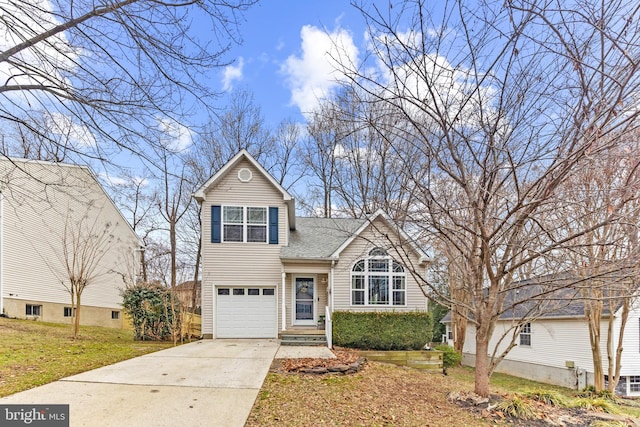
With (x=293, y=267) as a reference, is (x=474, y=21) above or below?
above

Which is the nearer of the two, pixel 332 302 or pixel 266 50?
pixel 266 50

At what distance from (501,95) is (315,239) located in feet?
33.5

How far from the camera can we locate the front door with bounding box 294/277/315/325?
540 inches

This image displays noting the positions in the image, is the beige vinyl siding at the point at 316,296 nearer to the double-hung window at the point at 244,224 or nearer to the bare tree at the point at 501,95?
the double-hung window at the point at 244,224

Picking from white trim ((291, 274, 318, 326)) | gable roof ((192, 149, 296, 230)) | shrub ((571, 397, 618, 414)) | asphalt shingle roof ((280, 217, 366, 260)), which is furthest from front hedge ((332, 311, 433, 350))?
shrub ((571, 397, 618, 414))

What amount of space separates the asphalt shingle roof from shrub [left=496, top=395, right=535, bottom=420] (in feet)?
23.2

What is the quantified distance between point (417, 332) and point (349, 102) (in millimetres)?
8425

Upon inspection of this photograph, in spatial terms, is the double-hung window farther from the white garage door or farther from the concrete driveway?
the concrete driveway

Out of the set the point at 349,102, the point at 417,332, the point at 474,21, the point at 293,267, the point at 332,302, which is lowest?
the point at 417,332

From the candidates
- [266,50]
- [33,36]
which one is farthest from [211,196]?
[33,36]

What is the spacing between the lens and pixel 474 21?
15.9 feet

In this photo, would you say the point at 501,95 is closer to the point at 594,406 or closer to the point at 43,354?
the point at 594,406

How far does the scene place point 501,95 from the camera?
5.43 metres

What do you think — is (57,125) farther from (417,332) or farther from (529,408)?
(417,332)
